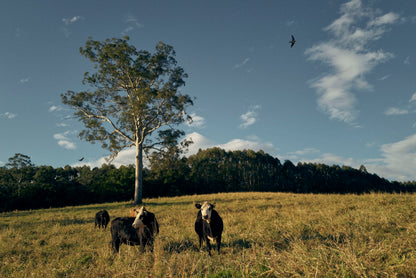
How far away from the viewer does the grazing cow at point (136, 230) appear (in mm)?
6836

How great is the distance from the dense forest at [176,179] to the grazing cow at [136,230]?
18480mm

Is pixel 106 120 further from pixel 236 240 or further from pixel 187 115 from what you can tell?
pixel 236 240

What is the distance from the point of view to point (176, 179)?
62.3 m

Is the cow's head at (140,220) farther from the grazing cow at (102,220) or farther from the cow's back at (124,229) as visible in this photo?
the grazing cow at (102,220)

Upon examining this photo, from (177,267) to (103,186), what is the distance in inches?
2120

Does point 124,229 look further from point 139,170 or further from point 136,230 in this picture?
point 139,170

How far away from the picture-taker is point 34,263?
6.68m

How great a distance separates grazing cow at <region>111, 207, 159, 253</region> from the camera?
6836 mm

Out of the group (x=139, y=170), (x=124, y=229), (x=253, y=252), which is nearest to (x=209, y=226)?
(x=253, y=252)

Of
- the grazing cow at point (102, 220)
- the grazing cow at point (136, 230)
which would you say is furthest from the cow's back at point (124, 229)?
the grazing cow at point (102, 220)

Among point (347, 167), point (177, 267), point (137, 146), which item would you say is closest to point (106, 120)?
point (137, 146)

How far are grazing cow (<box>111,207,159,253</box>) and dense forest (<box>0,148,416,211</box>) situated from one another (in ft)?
60.6

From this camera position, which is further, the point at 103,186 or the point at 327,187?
the point at 327,187

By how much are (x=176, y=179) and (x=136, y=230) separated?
56.1 meters
